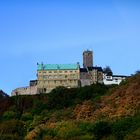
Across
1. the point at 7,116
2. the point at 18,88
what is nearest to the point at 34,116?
the point at 7,116

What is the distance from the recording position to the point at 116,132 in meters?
49.9

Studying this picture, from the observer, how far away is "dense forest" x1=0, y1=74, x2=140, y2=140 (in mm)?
50750

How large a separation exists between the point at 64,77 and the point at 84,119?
6985 cm

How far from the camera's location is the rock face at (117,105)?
2217 inches

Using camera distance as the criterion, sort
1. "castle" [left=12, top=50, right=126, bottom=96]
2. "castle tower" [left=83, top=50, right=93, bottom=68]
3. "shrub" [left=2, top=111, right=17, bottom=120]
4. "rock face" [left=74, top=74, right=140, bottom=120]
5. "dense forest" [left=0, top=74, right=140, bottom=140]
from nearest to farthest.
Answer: "dense forest" [left=0, top=74, right=140, bottom=140] → "rock face" [left=74, top=74, right=140, bottom=120] → "shrub" [left=2, top=111, right=17, bottom=120] → "castle" [left=12, top=50, right=126, bottom=96] → "castle tower" [left=83, top=50, right=93, bottom=68]

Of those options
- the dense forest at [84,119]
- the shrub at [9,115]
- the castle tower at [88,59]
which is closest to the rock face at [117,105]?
the dense forest at [84,119]

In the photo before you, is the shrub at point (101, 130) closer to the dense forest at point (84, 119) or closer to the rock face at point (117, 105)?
the dense forest at point (84, 119)

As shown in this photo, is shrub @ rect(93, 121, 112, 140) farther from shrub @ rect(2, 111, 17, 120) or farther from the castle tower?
the castle tower

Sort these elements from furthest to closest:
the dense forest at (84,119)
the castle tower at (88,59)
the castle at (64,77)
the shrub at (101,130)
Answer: the castle tower at (88,59), the castle at (64,77), the dense forest at (84,119), the shrub at (101,130)

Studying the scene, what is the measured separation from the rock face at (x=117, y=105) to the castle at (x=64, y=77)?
61.0 meters

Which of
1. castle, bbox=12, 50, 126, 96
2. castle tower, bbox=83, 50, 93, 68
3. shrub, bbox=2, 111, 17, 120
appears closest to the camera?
shrub, bbox=2, 111, 17, 120

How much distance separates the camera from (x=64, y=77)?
12825cm

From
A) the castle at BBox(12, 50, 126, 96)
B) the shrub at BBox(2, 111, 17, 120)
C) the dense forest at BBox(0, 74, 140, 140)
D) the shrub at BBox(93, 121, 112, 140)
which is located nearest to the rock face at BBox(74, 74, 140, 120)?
the dense forest at BBox(0, 74, 140, 140)

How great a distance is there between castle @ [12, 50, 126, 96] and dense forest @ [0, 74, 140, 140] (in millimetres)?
47448
